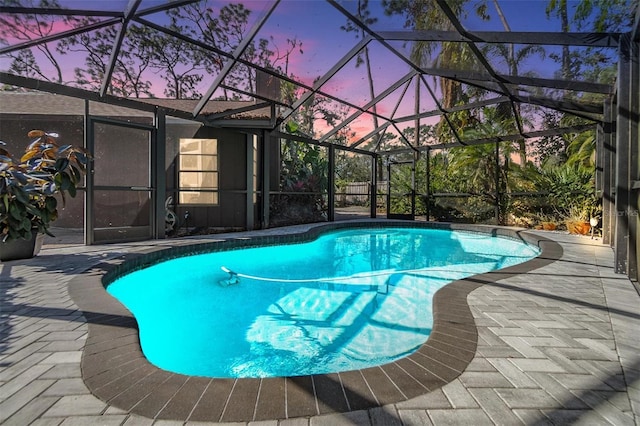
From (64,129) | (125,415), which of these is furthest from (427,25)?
(64,129)

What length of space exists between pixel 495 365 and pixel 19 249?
19.0 ft

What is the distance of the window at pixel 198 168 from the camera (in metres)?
8.77

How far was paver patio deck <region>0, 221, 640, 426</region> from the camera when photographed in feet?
4.46

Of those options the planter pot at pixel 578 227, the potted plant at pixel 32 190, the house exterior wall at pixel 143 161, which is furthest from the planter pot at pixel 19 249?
the planter pot at pixel 578 227

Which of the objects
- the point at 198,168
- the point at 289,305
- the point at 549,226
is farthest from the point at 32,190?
the point at 549,226

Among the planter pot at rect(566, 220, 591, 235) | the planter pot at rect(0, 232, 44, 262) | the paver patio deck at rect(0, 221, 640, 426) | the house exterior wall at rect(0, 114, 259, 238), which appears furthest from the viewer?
the planter pot at rect(566, 220, 591, 235)

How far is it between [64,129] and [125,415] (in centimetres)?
964

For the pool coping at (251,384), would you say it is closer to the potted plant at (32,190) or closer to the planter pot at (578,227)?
the potted plant at (32,190)

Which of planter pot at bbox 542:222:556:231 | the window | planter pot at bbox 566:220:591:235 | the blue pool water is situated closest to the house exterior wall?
the window

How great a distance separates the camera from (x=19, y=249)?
454cm

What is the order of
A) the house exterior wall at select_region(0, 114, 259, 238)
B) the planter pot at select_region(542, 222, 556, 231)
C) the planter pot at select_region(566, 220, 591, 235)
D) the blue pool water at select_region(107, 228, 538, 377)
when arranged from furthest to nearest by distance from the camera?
the planter pot at select_region(542, 222, 556, 231) → the planter pot at select_region(566, 220, 591, 235) → the house exterior wall at select_region(0, 114, 259, 238) → the blue pool water at select_region(107, 228, 538, 377)

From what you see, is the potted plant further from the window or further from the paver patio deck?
the window

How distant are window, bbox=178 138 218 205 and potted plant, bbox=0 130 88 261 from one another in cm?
391

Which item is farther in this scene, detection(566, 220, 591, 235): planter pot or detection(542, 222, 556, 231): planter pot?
detection(542, 222, 556, 231): planter pot
